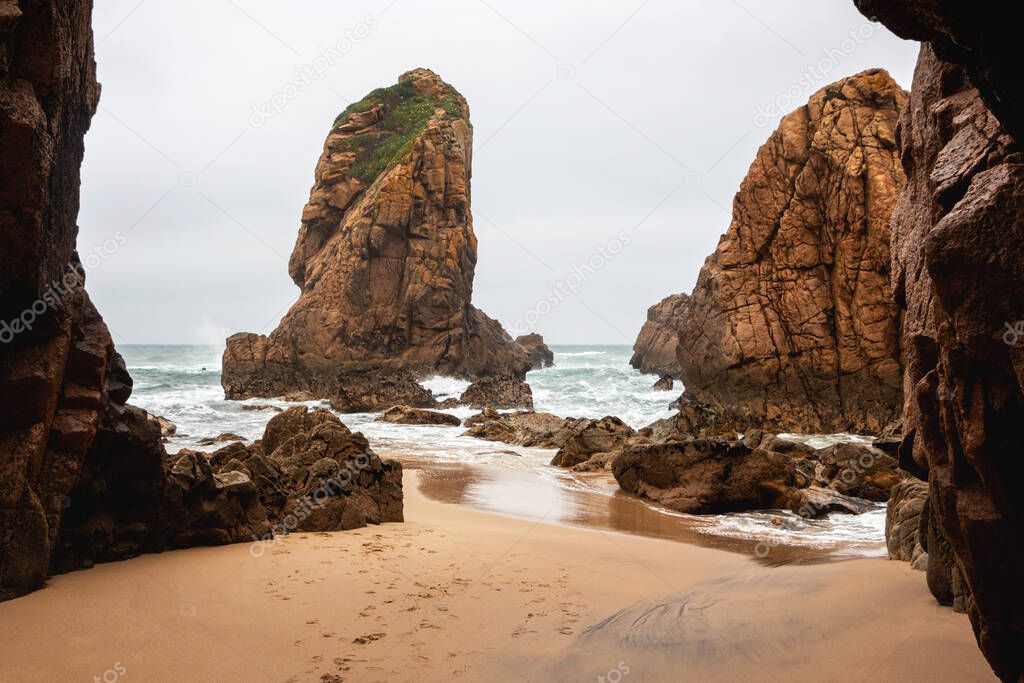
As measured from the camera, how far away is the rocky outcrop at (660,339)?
62.8 meters

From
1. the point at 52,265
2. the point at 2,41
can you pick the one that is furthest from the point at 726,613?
the point at 2,41

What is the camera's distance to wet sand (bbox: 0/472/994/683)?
3729 millimetres

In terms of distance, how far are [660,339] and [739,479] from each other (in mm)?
57216

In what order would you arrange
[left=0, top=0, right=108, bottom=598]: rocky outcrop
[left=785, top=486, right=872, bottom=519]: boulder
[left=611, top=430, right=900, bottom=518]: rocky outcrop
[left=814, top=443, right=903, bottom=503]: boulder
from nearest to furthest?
[left=0, top=0, right=108, bottom=598]: rocky outcrop
[left=785, top=486, right=872, bottom=519]: boulder
[left=611, top=430, right=900, bottom=518]: rocky outcrop
[left=814, top=443, right=903, bottom=503]: boulder

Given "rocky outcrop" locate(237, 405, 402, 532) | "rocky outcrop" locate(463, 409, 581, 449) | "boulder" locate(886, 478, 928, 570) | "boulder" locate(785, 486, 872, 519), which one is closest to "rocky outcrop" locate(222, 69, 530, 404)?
"rocky outcrop" locate(463, 409, 581, 449)

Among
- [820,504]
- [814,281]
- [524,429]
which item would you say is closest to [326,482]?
[820,504]

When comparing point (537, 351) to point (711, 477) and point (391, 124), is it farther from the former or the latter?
point (711, 477)

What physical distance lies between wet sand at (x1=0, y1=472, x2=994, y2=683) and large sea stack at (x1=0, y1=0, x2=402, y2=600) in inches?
11.9

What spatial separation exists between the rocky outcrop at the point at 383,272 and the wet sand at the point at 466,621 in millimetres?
30540

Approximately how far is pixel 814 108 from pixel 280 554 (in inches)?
950

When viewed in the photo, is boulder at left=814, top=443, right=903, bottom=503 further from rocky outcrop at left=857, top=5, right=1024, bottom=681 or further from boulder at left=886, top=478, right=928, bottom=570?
rocky outcrop at left=857, top=5, right=1024, bottom=681

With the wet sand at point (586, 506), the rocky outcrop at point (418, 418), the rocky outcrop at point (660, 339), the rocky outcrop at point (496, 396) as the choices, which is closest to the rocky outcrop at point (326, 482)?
the wet sand at point (586, 506)

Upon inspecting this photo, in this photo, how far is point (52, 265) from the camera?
4.74 m

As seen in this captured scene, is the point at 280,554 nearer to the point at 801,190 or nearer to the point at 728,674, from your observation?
the point at 728,674
